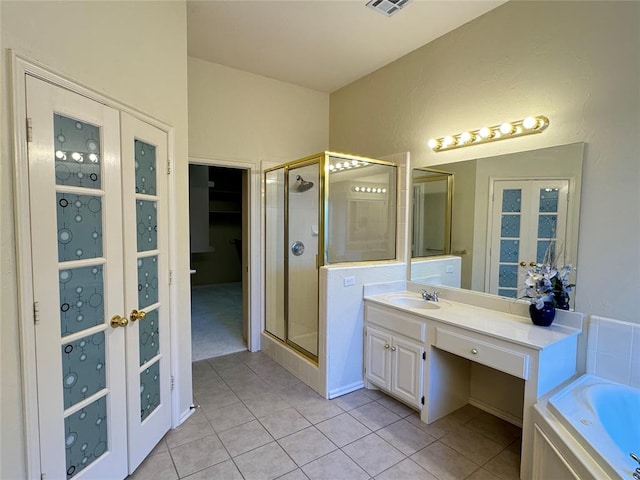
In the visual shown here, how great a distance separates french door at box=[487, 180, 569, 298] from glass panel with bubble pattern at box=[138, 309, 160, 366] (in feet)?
8.18

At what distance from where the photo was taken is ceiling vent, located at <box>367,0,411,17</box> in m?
2.42

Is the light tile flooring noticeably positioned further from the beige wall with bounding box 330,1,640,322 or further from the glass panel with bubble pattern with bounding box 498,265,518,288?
the beige wall with bounding box 330,1,640,322

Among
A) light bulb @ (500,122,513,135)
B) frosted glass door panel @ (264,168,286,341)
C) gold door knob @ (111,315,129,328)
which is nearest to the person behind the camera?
gold door knob @ (111,315,129,328)

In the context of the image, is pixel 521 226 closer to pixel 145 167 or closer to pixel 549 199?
pixel 549 199

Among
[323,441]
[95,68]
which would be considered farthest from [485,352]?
[95,68]

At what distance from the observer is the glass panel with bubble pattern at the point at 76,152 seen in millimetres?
1495

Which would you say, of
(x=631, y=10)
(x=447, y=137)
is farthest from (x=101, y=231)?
(x=631, y=10)

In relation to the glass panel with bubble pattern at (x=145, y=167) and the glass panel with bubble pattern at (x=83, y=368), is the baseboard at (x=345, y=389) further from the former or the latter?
the glass panel with bubble pattern at (x=145, y=167)

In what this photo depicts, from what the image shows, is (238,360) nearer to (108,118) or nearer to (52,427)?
(52,427)

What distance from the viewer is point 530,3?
227 centimetres

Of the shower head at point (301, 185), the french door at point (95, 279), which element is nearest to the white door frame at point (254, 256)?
the shower head at point (301, 185)

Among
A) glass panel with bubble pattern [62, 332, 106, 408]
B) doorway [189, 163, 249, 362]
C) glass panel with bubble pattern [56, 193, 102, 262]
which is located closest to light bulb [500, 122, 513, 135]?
doorway [189, 163, 249, 362]

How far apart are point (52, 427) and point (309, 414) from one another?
1.68 m

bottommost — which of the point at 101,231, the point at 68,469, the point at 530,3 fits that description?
the point at 68,469
